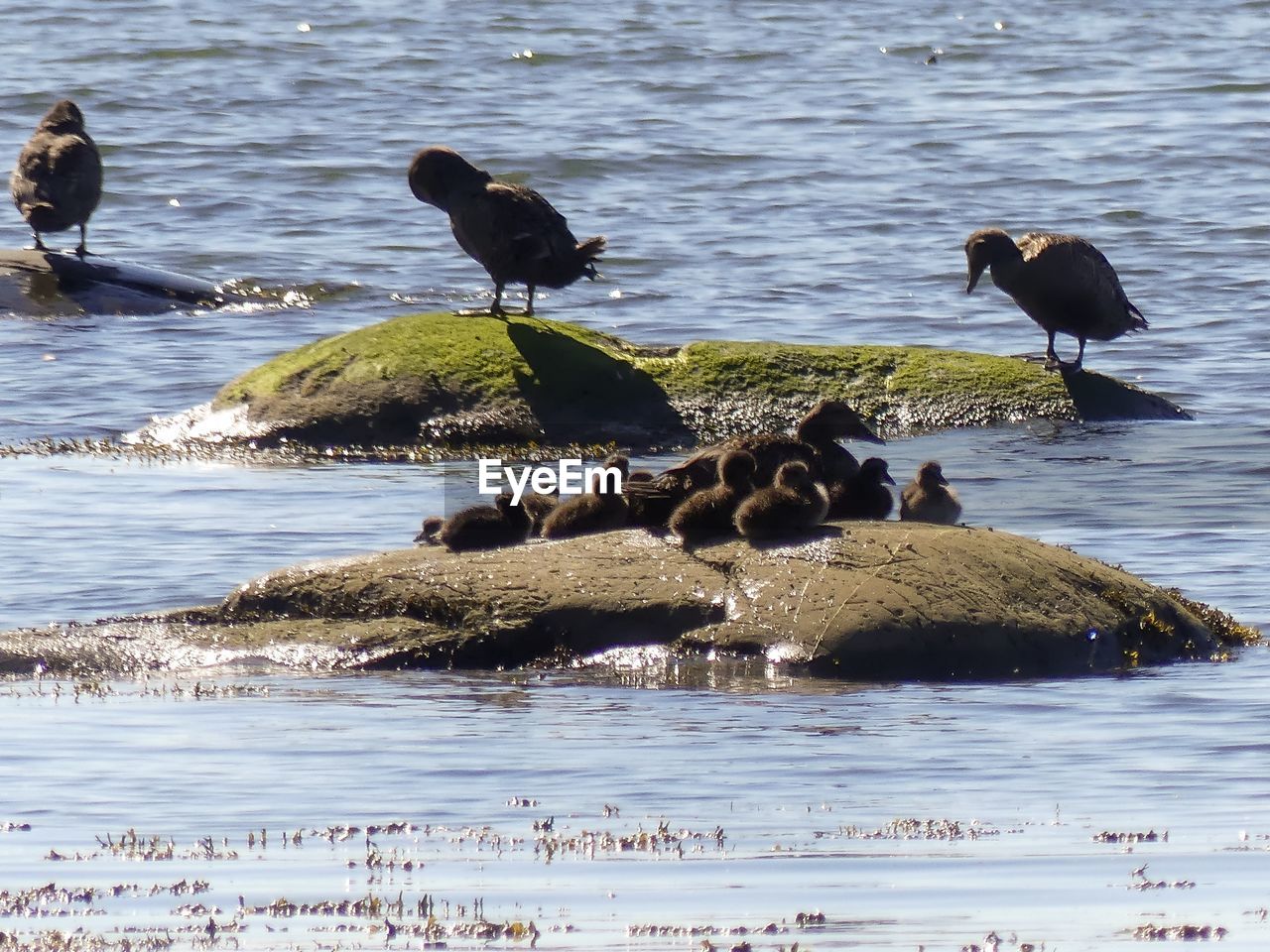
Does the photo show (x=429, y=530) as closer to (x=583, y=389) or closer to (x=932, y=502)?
(x=932, y=502)

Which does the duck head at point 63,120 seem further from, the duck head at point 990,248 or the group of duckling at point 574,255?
the duck head at point 990,248

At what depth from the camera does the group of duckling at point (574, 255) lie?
15.4 metres

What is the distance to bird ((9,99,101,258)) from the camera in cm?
2002

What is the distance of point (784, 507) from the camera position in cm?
934

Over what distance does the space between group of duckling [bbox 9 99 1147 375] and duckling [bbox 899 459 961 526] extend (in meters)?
4.96

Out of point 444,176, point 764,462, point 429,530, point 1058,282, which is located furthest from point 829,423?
point 1058,282

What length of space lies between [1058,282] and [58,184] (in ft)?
29.7

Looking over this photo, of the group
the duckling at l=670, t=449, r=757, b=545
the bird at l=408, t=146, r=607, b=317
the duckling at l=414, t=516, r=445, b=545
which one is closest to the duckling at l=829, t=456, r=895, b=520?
the duckling at l=670, t=449, r=757, b=545

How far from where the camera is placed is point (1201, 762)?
753cm

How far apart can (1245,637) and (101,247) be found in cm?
1708

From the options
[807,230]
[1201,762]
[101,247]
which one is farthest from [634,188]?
[1201,762]

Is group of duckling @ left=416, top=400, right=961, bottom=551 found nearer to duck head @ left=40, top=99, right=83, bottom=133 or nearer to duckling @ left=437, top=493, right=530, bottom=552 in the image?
duckling @ left=437, top=493, right=530, bottom=552

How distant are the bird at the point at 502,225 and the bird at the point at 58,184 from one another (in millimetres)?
5552

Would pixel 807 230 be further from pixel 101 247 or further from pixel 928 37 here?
pixel 928 37
